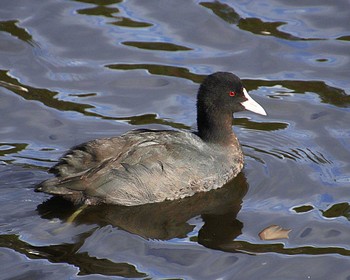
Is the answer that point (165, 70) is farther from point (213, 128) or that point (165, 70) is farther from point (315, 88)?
point (213, 128)

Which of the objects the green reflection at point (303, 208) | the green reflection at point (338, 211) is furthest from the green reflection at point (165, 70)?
the green reflection at point (338, 211)

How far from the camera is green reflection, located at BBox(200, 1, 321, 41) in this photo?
12.0 meters

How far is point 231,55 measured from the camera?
11.6 metres

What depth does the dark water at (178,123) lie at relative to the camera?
7.88 m

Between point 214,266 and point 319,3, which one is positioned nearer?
point 214,266

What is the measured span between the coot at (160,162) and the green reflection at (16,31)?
10.8 ft

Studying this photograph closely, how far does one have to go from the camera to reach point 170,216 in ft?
28.3

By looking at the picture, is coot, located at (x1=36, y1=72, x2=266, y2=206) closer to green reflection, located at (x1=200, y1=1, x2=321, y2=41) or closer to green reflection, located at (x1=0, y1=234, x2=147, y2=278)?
green reflection, located at (x1=0, y1=234, x2=147, y2=278)

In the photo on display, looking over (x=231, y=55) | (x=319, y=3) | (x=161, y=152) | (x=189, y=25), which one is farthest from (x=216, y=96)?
(x=319, y=3)

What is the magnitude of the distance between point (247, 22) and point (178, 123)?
2.49 meters

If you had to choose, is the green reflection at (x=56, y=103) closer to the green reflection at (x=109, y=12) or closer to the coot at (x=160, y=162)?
the coot at (x=160, y=162)

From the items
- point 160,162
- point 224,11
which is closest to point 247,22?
point 224,11

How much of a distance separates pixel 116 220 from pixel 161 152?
78 centimetres

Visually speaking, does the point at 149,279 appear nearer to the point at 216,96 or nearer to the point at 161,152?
the point at 161,152
